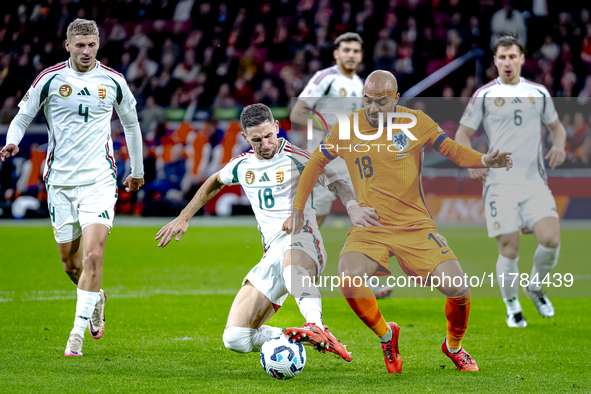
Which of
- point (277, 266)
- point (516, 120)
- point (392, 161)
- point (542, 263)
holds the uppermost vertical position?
point (516, 120)

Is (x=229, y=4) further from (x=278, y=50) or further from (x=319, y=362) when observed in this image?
(x=319, y=362)

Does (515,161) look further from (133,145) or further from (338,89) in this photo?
(133,145)

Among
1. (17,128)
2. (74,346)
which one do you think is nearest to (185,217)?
(74,346)

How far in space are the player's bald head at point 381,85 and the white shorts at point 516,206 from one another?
7.88ft

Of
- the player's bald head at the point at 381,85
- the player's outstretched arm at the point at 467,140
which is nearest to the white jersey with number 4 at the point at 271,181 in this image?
the player's bald head at the point at 381,85

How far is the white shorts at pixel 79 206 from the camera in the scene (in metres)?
5.59

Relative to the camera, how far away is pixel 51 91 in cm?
564

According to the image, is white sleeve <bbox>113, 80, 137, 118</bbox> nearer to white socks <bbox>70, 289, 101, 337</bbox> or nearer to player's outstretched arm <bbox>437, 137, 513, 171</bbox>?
white socks <bbox>70, 289, 101, 337</bbox>

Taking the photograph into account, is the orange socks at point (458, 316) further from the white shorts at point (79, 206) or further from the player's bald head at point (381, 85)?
the white shorts at point (79, 206)

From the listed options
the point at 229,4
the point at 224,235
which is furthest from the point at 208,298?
the point at 229,4

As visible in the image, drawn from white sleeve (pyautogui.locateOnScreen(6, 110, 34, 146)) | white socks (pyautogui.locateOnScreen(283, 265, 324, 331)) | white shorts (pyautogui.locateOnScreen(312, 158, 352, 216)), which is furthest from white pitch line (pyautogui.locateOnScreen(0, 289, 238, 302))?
white socks (pyautogui.locateOnScreen(283, 265, 324, 331))

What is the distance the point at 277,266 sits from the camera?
5055 millimetres

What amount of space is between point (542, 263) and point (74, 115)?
4.35m

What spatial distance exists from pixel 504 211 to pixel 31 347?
417 cm
